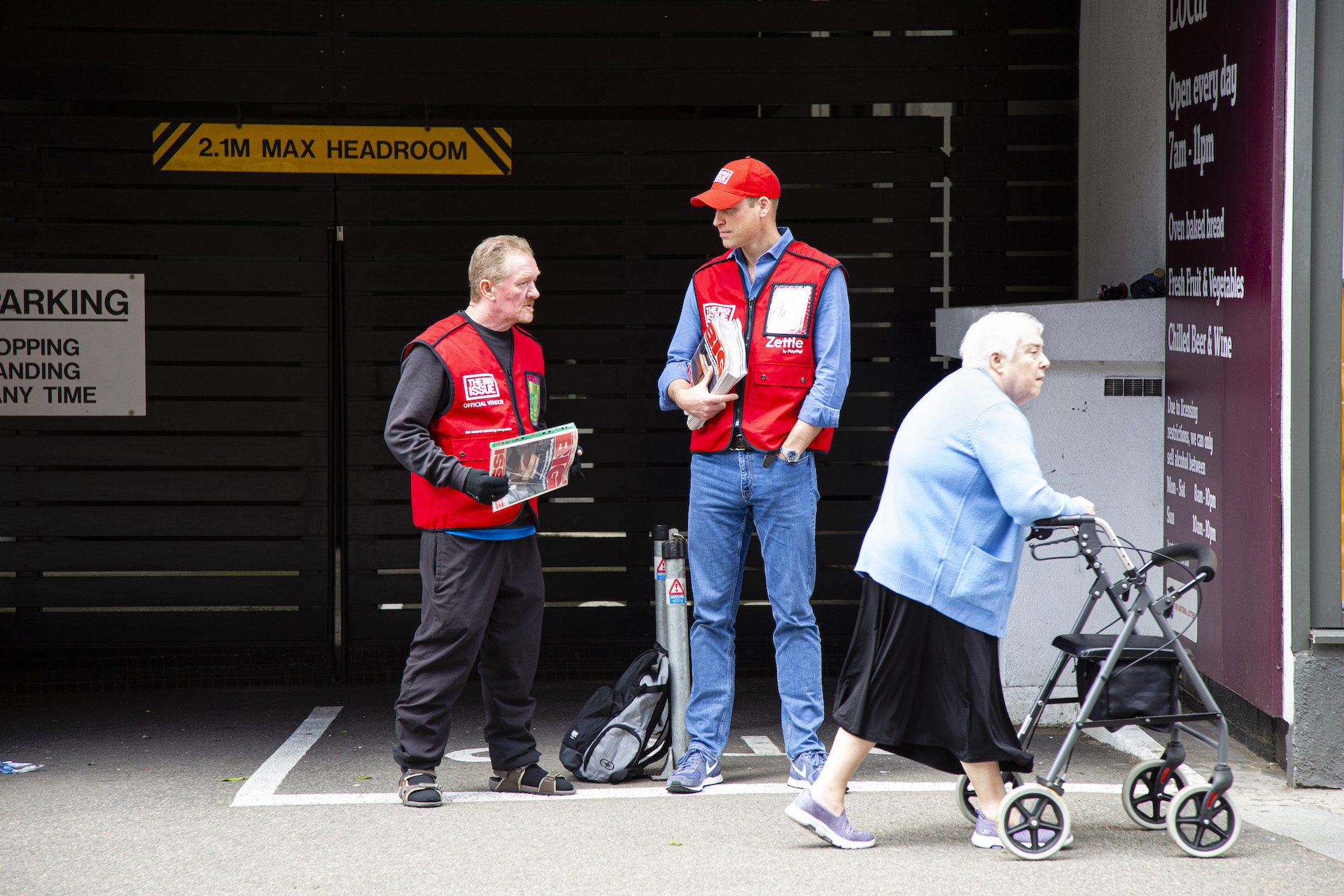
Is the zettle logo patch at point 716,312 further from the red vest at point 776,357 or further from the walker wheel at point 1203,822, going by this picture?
the walker wheel at point 1203,822

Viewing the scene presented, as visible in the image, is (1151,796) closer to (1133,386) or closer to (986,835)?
(986,835)

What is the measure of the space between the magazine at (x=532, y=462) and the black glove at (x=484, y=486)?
1.8 inches

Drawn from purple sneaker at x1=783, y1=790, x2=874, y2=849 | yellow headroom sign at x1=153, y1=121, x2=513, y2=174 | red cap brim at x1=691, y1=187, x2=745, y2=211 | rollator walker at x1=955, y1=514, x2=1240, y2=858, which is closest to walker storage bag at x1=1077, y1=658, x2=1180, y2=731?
rollator walker at x1=955, y1=514, x2=1240, y2=858

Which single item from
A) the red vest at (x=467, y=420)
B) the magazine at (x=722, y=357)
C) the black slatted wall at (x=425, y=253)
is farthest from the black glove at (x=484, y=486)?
the black slatted wall at (x=425, y=253)

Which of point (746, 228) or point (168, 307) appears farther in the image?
point (168, 307)

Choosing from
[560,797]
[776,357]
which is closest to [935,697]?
[776,357]

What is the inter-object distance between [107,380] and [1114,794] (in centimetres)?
533

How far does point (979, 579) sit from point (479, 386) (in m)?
1.91

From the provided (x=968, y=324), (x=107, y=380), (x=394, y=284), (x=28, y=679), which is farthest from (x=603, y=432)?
(x=28, y=679)

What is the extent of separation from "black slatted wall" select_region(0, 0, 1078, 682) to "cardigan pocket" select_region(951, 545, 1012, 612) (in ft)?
9.92

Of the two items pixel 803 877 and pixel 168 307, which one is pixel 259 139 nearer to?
pixel 168 307

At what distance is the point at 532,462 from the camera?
4.67 metres

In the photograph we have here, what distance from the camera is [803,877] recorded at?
399cm

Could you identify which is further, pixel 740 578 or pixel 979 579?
pixel 740 578
